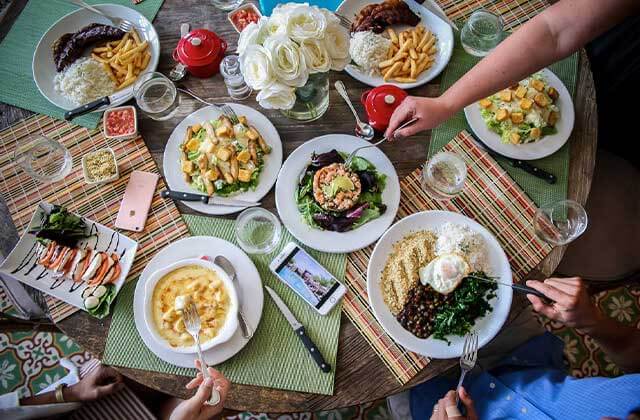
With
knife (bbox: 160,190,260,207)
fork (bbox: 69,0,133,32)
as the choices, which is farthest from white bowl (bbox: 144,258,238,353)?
fork (bbox: 69,0,133,32)

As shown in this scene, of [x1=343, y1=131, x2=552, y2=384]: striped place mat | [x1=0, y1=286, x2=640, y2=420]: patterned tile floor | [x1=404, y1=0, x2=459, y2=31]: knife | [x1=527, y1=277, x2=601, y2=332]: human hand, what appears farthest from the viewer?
[x1=0, y1=286, x2=640, y2=420]: patterned tile floor

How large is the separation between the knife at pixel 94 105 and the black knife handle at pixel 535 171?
1622mm

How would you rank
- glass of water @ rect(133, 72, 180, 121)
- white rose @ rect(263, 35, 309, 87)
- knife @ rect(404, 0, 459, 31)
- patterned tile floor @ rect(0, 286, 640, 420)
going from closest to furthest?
white rose @ rect(263, 35, 309, 87) → glass of water @ rect(133, 72, 180, 121) → knife @ rect(404, 0, 459, 31) → patterned tile floor @ rect(0, 286, 640, 420)

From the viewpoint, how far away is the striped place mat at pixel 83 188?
1.82m

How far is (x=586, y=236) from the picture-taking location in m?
2.11

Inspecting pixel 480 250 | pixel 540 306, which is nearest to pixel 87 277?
pixel 480 250

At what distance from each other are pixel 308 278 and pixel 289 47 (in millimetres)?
811

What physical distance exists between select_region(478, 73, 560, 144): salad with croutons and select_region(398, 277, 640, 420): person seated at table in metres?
0.59

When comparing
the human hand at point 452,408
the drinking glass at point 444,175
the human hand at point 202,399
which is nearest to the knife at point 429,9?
the drinking glass at point 444,175

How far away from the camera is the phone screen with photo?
Answer: 1705 millimetres

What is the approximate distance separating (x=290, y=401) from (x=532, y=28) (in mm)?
1539

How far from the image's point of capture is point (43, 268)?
1728mm

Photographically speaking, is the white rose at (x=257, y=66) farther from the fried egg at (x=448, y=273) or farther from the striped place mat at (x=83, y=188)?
the fried egg at (x=448, y=273)

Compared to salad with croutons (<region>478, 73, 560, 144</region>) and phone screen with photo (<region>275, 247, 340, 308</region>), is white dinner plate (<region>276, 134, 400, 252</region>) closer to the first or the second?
phone screen with photo (<region>275, 247, 340, 308</region>)
